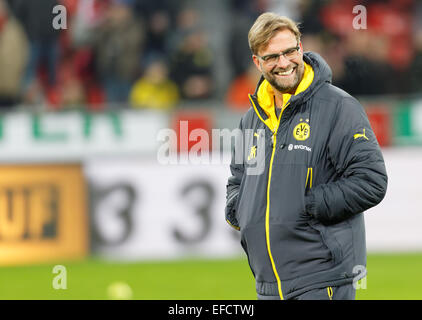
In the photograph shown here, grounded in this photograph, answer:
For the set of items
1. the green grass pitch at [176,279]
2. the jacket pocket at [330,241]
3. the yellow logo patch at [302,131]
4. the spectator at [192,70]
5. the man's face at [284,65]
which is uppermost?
the spectator at [192,70]

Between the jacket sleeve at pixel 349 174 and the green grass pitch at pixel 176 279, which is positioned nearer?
the jacket sleeve at pixel 349 174

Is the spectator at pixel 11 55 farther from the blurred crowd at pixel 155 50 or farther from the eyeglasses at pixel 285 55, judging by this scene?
the eyeglasses at pixel 285 55

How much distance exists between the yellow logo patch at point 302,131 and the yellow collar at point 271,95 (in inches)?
5.3

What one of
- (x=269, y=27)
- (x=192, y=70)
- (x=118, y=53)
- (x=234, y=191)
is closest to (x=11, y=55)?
(x=118, y=53)

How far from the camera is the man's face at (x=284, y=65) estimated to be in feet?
15.8

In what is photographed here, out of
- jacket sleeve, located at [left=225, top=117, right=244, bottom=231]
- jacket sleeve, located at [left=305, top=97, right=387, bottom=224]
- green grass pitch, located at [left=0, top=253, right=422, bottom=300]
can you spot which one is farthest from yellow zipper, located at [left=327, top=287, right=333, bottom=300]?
green grass pitch, located at [left=0, top=253, right=422, bottom=300]

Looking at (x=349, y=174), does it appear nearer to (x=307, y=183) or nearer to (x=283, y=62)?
(x=307, y=183)

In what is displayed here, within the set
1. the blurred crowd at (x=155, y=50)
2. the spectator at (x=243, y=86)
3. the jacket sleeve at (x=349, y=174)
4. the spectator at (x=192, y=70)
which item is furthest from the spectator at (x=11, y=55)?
the jacket sleeve at (x=349, y=174)

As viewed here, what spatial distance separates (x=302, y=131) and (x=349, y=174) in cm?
32

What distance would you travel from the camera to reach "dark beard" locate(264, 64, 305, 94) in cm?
485

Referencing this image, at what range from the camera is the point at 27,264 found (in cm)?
1151

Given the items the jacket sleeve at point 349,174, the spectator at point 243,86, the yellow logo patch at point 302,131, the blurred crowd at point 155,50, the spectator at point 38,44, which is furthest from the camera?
the spectator at point 38,44

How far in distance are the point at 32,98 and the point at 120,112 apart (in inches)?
78.8
